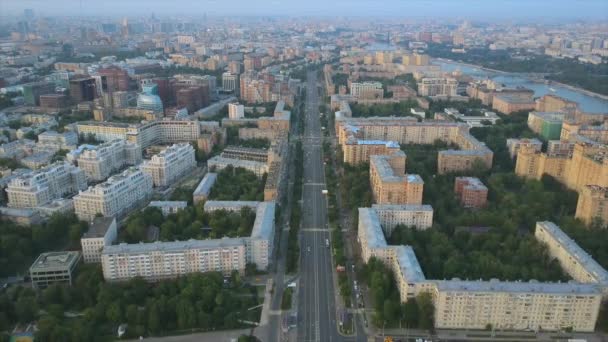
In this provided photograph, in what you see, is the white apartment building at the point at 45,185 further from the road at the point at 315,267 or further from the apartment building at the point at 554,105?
the apartment building at the point at 554,105

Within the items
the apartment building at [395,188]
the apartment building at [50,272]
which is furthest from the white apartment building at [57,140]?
the apartment building at [395,188]

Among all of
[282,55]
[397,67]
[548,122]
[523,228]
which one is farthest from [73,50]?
[523,228]

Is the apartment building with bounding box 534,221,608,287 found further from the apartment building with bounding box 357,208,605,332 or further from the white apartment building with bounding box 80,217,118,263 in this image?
the white apartment building with bounding box 80,217,118,263

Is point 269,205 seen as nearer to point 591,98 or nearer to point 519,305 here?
point 519,305

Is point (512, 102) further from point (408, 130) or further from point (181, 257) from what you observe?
point (181, 257)

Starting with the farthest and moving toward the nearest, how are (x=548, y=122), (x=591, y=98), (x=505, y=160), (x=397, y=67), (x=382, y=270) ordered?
(x=397, y=67) → (x=591, y=98) → (x=548, y=122) → (x=505, y=160) → (x=382, y=270)

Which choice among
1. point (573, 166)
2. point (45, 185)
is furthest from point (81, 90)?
point (573, 166)

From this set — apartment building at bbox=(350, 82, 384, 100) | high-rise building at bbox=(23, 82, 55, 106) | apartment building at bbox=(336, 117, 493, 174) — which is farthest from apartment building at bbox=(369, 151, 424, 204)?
high-rise building at bbox=(23, 82, 55, 106)
